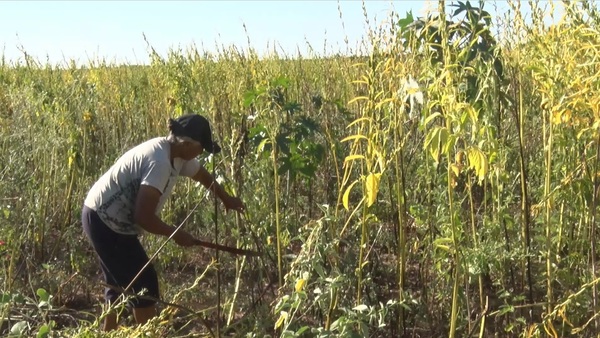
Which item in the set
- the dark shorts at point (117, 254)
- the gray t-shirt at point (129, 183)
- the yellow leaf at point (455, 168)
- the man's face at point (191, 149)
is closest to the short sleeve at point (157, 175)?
the gray t-shirt at point (129, 183)

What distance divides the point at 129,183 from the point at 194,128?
0.38 metres

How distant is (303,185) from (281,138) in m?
1.72

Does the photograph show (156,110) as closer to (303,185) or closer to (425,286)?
(303,185)

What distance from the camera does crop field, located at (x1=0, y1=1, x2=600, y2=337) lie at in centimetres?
208

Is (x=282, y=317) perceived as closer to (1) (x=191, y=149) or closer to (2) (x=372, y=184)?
(2) (x=372, y=184)

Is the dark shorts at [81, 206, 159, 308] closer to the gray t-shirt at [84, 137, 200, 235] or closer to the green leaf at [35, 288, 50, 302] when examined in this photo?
the gray t-shirt at [84, 137, 200, 235]

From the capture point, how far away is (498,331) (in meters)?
3.00

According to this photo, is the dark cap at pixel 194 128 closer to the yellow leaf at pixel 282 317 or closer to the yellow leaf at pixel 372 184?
the yellow leaf at pixel 282 317

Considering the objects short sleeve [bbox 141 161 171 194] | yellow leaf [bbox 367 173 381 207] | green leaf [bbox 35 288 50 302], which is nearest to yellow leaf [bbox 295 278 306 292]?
yellow leaf [bbox 367 173 381 207]

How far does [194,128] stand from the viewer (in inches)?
121

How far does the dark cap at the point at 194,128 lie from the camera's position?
309 cm

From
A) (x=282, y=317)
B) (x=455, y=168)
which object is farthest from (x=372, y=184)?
(x=282, y=317)

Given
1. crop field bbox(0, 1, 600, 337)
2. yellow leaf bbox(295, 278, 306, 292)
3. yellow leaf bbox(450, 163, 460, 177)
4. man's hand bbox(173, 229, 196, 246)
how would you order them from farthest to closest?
man's hand bbox(173, 229, 196, 246) → crop field bbox(0, 1, 600, 337) → yellow leaf bbox(295, 278, 306, 292) → yellow leaf bbox(450, 163, 460, 177)

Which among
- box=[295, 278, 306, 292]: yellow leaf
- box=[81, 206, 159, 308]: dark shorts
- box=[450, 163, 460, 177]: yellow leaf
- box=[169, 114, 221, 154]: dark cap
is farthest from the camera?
box=[81, 206, 159, 308]: dark shorts
